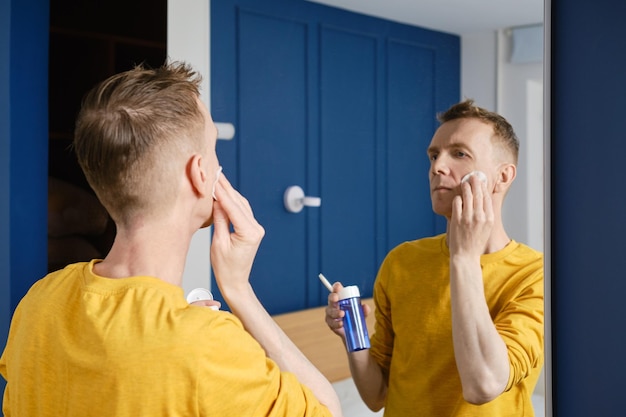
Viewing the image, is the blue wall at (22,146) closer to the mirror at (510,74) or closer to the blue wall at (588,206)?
the mirror at (510,74)

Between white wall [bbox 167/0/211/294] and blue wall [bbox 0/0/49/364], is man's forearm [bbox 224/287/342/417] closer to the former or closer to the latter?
white wall [bbox 167/0/211/294]

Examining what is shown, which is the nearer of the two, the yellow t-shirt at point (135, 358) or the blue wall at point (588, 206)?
the yellow t-shirt at point (135, 358)

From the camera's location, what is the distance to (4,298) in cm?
152

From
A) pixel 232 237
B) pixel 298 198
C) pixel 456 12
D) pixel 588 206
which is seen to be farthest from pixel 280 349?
pixel 456 12

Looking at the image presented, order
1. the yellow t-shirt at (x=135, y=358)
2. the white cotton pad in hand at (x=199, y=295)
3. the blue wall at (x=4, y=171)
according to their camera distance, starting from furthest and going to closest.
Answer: the blue wall at (x=4, y=171) → the white cotton pad in hand at (x=199, y=295) → the yellow t-shirt at (x=135, y=358)

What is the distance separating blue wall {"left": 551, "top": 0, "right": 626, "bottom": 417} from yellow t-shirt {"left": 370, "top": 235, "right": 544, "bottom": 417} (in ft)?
0.16

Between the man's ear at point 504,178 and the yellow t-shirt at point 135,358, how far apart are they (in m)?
0.47

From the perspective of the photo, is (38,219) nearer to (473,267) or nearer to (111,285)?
(111,285)

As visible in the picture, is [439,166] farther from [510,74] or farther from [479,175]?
[510,74]

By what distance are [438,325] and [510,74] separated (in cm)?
45

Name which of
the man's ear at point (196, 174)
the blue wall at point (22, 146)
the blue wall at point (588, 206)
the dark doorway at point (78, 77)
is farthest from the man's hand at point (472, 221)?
the blue wall at point (22, 146)

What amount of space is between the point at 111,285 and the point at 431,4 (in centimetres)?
77

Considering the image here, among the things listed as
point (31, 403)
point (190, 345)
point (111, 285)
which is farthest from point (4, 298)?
point (190, 345)

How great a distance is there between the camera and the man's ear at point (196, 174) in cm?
92
